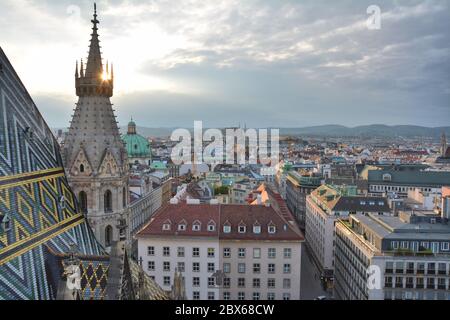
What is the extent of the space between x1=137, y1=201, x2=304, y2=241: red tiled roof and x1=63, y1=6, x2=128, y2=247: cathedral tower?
12.8 m

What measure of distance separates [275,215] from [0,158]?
26577mm

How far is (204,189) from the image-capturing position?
7100 centimetres

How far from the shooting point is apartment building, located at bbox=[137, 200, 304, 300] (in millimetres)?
36312

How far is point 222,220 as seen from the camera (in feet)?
125

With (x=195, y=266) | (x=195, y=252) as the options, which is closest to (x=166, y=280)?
(x=195, y=266)

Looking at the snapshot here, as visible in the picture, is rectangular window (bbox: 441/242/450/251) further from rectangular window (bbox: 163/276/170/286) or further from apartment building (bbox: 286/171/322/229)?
apartment building (bbox: 286/171/322/229)

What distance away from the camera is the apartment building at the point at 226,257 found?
119ft

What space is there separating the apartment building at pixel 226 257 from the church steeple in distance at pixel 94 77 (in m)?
17.6

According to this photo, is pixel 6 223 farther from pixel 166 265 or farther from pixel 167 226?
pixel 166 265

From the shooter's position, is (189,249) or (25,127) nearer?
(25,127)

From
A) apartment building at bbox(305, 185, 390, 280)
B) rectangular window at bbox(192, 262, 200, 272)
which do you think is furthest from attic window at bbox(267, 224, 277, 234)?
apartment building at bbox(305, 185, 390, 280)

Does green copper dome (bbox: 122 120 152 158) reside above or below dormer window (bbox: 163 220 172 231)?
above
